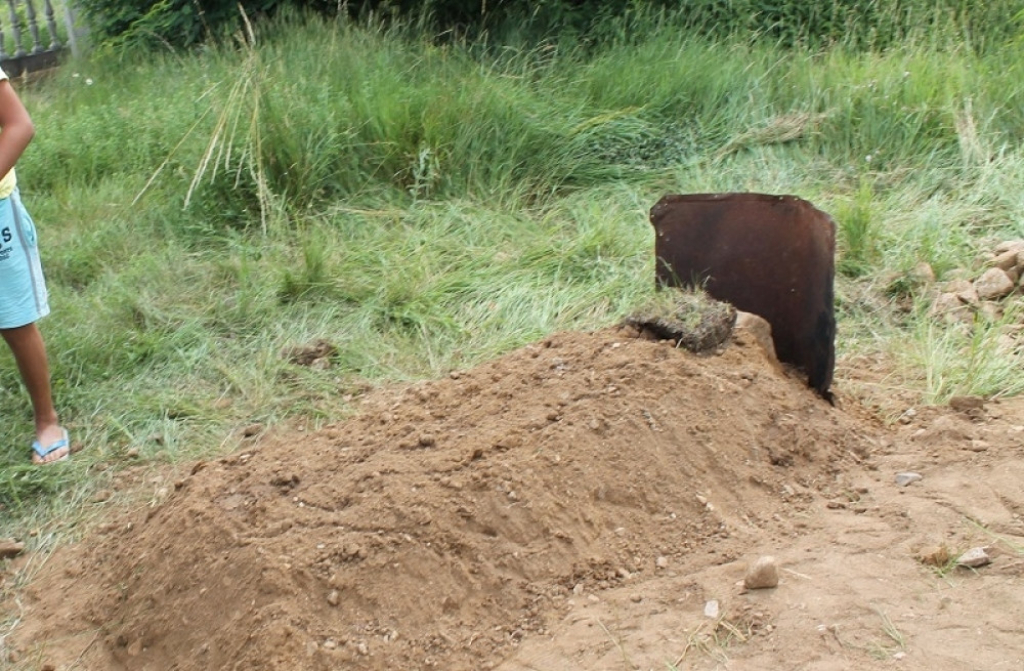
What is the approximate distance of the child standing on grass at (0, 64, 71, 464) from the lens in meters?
3.62

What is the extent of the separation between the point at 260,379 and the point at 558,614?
189 centimetres

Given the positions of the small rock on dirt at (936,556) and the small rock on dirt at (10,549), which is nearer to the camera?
the small rock on dirt at (936,556)

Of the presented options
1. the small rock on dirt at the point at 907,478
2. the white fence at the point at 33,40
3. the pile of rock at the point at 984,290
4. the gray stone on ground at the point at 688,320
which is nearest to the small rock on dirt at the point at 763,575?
the small rock on dirt at the point at 907,478

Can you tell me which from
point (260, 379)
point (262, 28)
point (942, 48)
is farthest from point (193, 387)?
point (942, 48)

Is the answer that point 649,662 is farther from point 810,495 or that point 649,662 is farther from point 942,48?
point 942,48

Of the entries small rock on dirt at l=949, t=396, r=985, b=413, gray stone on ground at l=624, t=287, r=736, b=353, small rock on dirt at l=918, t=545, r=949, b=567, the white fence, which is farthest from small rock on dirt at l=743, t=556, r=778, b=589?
the white fence

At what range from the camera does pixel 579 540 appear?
118 inches

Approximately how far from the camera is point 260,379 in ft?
14.0

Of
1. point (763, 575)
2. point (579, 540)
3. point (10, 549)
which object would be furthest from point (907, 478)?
point (10, 549)

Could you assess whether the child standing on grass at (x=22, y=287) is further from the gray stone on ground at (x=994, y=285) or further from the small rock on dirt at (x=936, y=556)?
the gray stone on ground at (x=994, y=285)

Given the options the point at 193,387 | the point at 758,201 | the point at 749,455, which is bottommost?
the point at 193,387

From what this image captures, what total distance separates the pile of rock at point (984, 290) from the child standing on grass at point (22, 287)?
3.38 m

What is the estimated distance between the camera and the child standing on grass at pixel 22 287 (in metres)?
3.62

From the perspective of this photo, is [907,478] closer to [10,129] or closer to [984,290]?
[984,290]
